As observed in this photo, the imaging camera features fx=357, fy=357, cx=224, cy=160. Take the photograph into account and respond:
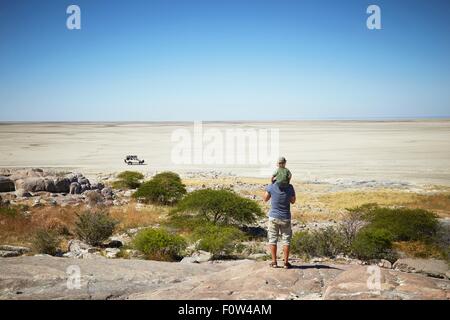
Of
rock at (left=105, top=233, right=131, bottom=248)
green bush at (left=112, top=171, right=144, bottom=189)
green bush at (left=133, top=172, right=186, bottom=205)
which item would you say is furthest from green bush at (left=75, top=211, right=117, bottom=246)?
green bush at (left=112, top=171, right=144, bottom=189)

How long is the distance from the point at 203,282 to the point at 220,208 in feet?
37.4

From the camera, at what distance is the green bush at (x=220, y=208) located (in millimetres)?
18062

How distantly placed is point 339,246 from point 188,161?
141 feet

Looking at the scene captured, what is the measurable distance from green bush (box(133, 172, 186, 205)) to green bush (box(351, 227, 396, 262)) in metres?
15.4

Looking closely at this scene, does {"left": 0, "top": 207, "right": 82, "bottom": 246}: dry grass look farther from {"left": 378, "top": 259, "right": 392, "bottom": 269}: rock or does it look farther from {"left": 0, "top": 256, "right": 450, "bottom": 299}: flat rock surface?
{"left": 378, "top": 259, "right": 392, "bottom": 269}: rock

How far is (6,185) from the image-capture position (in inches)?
1073

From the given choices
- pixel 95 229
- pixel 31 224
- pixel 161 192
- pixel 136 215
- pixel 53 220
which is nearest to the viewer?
pixel 95 229

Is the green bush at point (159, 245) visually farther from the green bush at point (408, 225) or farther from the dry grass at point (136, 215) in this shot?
the green bush at point (408, 225)

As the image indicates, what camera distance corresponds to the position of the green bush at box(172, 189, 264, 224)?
18.1m

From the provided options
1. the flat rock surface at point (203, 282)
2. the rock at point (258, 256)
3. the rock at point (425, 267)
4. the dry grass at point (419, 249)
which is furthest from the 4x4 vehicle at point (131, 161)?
the rock at point (425, 267)

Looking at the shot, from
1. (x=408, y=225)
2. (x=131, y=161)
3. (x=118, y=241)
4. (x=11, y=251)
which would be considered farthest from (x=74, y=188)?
(x=131, y=161)

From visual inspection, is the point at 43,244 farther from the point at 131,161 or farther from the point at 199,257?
the point at 131,161

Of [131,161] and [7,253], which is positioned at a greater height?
[7,253]
